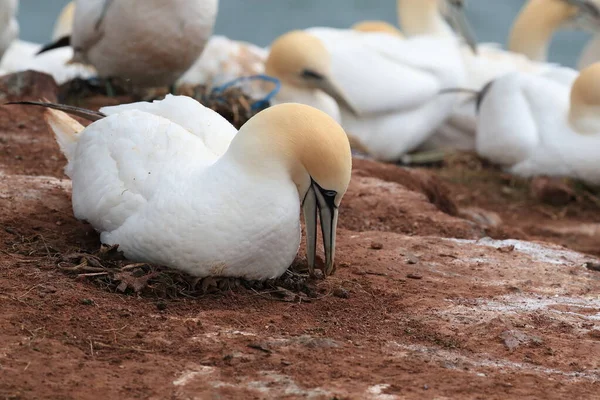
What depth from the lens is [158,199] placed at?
4.53m

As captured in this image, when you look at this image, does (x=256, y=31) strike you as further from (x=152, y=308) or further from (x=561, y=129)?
(x=152, y=308)

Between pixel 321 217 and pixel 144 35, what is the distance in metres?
3.83

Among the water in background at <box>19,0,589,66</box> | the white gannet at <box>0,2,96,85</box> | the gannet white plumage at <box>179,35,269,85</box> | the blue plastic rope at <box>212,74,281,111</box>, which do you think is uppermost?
the blue plastic rope at <box>212,74,281,111</box>

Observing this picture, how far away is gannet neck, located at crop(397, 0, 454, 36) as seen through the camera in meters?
12.5

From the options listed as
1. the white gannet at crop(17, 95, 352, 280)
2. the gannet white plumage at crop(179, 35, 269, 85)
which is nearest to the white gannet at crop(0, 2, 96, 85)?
the gannet white plumage at crop(179, 35, 269, 85)

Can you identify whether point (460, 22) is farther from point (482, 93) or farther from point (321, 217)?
point (321, 217)

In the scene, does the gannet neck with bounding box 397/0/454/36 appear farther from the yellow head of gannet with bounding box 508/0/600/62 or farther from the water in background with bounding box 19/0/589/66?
the water in background with bounding box 19/0/589/66

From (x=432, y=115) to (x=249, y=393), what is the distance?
7792 millimetres

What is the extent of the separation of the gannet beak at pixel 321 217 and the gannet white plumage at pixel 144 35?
12.0 feet

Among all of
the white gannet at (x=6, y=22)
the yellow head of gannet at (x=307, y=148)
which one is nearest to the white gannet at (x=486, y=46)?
the white gannet at (x=6, y=22)

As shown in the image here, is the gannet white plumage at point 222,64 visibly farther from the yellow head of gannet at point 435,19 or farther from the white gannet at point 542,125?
the yellow head of gannet at point 435,19

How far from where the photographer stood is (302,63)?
9.66 meters

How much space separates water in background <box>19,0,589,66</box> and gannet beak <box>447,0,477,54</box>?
13127mm

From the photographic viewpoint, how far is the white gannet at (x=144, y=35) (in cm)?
789
